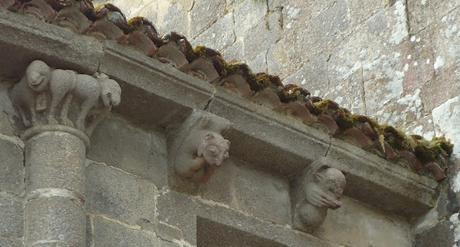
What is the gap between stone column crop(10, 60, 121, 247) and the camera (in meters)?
5.87

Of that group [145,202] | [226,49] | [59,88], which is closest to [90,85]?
[59,88]

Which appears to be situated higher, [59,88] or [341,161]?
[341,161]

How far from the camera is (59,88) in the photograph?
242 inches

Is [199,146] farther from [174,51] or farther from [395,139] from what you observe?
[395,139]

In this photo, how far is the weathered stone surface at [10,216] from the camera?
5863mm

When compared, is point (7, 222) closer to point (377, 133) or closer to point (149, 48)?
point (149, 48)

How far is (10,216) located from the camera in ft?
19.4

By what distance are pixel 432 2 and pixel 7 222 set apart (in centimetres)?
343

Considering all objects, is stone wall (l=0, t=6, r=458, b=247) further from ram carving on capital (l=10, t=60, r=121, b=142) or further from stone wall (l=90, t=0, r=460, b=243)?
stone wall (l=90, t=0, r=460, b=243)

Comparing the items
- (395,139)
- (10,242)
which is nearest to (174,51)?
(10,242)

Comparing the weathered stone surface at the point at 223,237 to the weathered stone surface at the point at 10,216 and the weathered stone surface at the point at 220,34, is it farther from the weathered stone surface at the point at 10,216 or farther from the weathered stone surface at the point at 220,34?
the weathered stone surface at the point at 220,34

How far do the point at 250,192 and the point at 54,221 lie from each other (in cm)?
152

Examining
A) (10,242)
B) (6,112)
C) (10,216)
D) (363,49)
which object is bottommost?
(10,242)

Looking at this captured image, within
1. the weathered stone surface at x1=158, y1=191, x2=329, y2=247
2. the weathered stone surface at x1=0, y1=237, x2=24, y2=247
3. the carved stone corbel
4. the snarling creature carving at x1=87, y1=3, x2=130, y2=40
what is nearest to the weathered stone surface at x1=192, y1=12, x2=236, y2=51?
the carved stone corbel
